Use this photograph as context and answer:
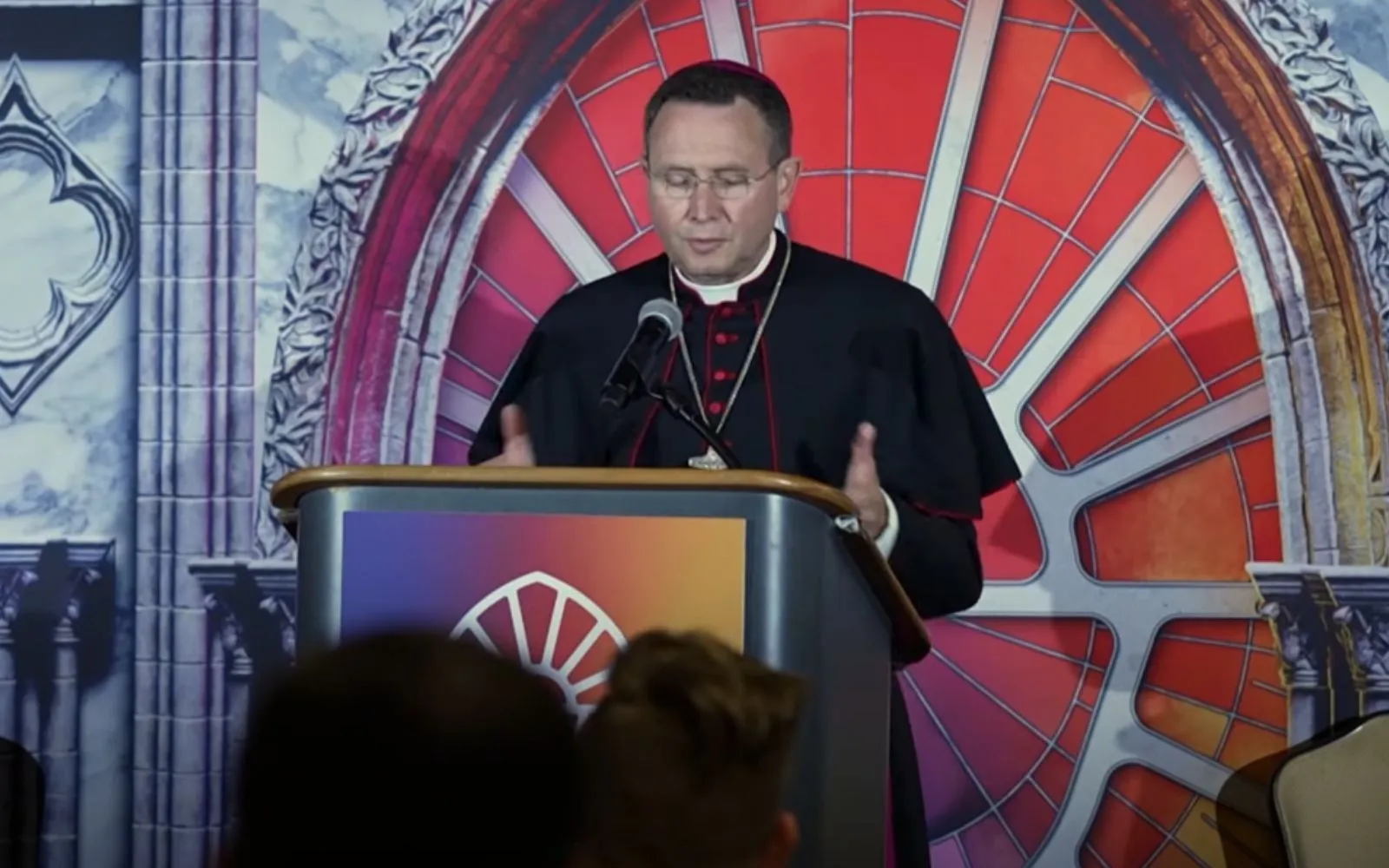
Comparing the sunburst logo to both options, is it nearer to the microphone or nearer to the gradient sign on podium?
the gradient sign on podium

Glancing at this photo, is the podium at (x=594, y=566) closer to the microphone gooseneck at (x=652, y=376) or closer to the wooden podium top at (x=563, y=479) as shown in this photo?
the wooden podium top at (x=563, y=479)

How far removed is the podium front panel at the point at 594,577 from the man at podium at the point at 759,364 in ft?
2.99

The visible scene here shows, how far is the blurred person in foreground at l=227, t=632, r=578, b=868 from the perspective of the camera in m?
1.23

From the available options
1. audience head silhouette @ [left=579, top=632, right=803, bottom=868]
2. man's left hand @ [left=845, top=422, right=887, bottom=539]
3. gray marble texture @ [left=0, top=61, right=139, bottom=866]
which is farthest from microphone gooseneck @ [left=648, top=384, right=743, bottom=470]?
gray marble texture @ [left=0, top=61, right=139, bottom=866]

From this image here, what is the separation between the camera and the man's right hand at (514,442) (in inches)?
145

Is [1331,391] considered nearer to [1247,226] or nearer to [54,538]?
[1247,226]

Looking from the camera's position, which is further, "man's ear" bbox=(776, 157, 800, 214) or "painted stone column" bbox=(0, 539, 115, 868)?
"painted stone column" bbox=(0, 539, 115, 868)

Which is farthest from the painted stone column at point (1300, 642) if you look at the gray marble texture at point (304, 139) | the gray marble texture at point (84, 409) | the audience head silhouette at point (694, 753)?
the audience head silhouette at point (694, 753)

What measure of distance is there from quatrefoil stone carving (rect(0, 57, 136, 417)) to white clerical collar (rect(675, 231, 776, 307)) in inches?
60.2

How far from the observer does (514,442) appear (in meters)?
3.77

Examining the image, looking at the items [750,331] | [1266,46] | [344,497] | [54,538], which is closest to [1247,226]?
[1266,46]

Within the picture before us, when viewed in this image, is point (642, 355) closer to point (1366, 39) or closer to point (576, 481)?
point (576, 481)

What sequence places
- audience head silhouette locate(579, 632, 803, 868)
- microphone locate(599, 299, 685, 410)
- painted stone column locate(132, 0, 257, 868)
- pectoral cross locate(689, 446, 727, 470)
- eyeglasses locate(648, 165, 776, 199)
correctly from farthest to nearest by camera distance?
painted stone column locate(132, 0, 257, 868), eyeglasses locate(648, 165, 776, 199), pectoral cross locate(689, 446, 727, 470), microphone locate(599, 299, 685, 410), audience head silhouette locate(579, 632, 803, 868)

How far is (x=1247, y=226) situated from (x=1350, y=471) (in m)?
0.60
